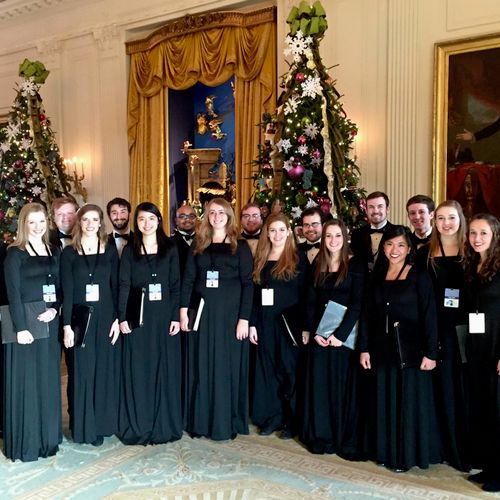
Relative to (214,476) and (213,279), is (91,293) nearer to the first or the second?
(213,279)

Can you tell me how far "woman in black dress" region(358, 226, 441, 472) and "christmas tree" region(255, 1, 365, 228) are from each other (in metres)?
2.40

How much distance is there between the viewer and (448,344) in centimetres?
368

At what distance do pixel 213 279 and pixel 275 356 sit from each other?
2.62 feet

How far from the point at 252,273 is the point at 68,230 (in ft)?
5.32

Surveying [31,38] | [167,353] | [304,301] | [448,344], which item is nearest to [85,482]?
[167,353]

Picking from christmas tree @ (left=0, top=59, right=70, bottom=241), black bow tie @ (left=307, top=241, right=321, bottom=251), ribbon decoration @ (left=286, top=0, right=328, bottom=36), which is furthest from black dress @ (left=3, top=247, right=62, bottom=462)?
christmas tree @ (left=0, top=59, right=70, bottom=241)

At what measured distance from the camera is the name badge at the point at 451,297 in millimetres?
3615

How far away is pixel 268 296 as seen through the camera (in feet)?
14.1

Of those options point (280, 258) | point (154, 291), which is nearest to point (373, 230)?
point (280, 258)

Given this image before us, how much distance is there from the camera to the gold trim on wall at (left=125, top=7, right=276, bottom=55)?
8200mm

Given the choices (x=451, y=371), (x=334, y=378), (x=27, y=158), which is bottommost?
(x=334, y=378)

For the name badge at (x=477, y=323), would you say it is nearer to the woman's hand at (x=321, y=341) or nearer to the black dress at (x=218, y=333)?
the woman's hand at (x=321, y=341)

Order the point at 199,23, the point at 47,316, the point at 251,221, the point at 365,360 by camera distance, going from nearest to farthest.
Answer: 1. the point at 365,360
2. the point at 47,316
3. the point at 251,221
4. the point at 199,23

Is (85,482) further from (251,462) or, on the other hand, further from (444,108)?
(444,108)
